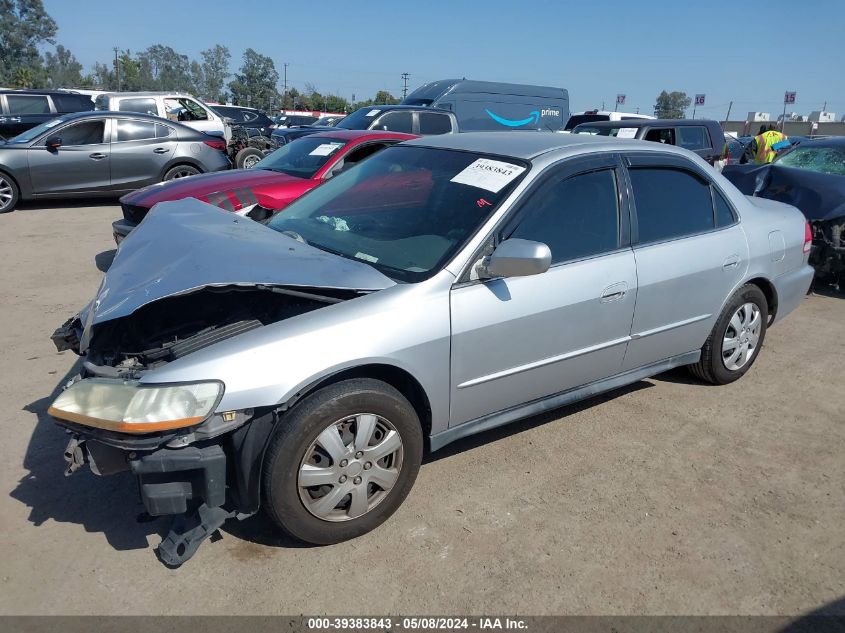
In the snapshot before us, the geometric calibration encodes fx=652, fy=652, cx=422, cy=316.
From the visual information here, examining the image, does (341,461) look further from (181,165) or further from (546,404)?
(181,165)

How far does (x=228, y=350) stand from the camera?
8.09ft

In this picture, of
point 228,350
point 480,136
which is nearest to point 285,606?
point 228,350

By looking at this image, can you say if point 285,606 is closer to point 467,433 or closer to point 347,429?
point 347,429

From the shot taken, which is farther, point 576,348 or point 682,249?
point 682,249

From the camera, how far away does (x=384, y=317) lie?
8.95 ft

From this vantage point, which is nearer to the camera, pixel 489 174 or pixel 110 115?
pixel 489 174

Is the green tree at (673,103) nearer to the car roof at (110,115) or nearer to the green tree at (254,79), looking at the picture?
the green tree at (254,79)

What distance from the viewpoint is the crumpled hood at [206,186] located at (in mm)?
6344

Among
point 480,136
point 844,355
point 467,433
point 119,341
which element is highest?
point 480,136

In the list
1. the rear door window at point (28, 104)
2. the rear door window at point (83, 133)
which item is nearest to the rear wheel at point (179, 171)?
the rear door window at point (83, 133)

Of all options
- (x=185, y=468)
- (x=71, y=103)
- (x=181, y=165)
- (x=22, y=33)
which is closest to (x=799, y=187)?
(x=185, y=468)

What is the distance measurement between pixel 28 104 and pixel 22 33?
269ft

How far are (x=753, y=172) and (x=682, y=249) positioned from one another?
179 inches

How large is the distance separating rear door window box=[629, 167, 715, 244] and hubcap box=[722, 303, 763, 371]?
694 mm
